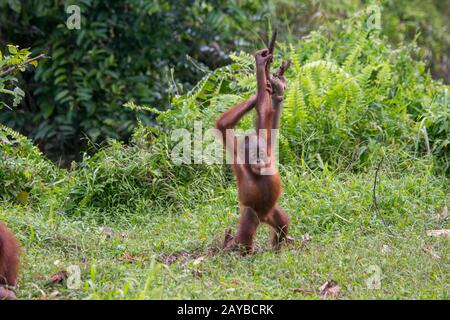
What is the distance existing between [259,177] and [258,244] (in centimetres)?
64

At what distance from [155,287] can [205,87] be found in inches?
127

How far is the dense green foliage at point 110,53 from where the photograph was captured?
8.48m

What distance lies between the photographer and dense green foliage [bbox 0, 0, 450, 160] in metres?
8.48

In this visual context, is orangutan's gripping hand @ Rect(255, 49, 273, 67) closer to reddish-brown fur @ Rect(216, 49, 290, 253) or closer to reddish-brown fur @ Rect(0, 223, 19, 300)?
reddish-brown fur @ Rect(216, 49, 290, 253)

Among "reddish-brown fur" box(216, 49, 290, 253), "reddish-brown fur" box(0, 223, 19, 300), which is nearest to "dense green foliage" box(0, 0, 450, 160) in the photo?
"reddish-brown fur" box(216, 49, 290, 253)

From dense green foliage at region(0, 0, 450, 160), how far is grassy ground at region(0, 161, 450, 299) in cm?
204

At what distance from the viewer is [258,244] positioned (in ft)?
18.0

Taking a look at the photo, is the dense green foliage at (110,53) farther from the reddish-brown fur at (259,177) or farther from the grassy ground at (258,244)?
the reddish-brown fur at (259,177)

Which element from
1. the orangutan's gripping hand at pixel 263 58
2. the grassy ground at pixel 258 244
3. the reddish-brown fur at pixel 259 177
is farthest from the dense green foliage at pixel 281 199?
the orangutan's gripping hand at pixel 263 58

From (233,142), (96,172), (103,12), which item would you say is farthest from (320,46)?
(233,142)

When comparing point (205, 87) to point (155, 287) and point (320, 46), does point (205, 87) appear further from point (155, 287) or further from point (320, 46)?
point (155, 287)

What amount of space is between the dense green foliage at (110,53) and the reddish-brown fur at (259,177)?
9.75ft

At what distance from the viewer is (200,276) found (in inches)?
187

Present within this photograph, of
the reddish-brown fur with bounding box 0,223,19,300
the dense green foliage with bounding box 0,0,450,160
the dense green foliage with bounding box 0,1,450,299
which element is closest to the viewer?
the reddish-brown fur with bounding box 0,223,19,300
